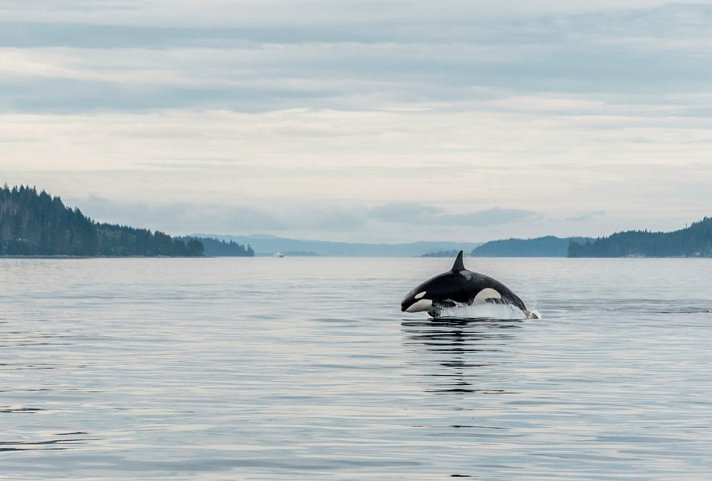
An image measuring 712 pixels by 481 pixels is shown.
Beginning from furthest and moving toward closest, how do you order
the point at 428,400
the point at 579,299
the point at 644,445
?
1. the point at 579,299
2. the point at 428,400
3. the point at 644,445

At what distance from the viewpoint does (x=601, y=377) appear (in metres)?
26.9

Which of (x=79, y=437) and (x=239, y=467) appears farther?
(x=79, y=437)

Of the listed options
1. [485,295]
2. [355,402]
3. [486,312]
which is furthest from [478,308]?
[355,402]

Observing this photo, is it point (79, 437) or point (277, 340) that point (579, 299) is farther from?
point (79, 437)

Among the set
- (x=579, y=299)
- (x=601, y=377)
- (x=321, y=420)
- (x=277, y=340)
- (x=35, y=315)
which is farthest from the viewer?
(x=579, y=299)

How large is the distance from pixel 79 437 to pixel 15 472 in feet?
8.66

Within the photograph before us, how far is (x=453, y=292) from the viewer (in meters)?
45.5

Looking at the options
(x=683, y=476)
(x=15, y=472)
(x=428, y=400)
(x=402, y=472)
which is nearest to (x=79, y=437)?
(x=15, y=472)

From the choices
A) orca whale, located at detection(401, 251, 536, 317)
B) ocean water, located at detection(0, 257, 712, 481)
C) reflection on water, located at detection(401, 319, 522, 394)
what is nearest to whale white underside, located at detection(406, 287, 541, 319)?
orca whale, located at detection(401, 251, 536, 317)

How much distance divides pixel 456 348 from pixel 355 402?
12.0 m

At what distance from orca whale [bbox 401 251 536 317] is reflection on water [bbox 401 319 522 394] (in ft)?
2.09

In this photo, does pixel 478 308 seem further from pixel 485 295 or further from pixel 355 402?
pixel 355 402

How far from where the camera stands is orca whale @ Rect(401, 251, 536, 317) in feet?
148

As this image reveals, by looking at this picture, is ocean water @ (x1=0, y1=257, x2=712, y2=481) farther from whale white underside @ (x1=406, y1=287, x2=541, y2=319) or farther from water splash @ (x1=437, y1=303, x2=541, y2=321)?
water splash @ (x1=437, y1=303, x2=541, y2=321)
